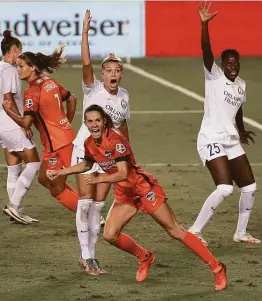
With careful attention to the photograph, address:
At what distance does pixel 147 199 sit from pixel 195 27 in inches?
830

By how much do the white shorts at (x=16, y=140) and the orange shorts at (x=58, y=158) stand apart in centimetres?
114

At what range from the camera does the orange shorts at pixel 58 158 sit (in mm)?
13453

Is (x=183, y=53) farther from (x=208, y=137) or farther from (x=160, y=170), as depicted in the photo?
(x=208, y=137)

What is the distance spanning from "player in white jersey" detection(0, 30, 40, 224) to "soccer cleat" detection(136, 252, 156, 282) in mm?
2748

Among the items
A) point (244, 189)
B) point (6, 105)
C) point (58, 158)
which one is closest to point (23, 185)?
point (58, 158)

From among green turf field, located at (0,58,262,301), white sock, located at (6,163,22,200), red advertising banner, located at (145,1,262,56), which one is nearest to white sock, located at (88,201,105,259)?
green turf field, located at (0,58,262,301)

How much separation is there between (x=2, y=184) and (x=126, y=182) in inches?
230

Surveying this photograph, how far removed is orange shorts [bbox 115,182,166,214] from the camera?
1137 cm

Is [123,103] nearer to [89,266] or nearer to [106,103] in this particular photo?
[106,103]

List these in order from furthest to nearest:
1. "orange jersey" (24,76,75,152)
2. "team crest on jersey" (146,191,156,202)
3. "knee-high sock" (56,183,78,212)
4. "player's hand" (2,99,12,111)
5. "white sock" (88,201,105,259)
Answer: "knee-high sock" (56,183,78,212), "orange jersey" (24,76,75,152), "player's hand" (2,99,12,111), "white sock" (88,201,105,259), "team crest on jersey" (146,191,156,202)

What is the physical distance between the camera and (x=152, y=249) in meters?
13.1

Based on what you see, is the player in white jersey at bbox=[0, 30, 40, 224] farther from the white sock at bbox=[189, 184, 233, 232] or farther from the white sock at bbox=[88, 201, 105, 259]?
the white sock at bbox=[189, 184, 233, 232]

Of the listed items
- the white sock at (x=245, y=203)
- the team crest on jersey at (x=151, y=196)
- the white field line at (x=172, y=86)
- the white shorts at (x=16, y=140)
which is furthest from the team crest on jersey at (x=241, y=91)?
the white field line at (x=172, y=86)

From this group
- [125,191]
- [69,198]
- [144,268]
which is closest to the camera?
[125,191]
